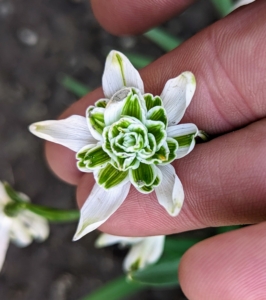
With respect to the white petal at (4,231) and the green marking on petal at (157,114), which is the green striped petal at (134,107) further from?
the white petal at (4,231)

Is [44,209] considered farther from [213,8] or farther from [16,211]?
[213,8]

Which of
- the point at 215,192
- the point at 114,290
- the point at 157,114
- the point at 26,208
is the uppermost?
the point at 157,114

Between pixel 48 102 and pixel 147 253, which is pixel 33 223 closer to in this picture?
pixel 147 253

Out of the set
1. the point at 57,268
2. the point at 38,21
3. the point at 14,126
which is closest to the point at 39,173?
the point at 14,126

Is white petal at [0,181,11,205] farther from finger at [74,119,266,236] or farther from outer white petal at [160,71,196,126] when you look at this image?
outer white petal at [160,71,196,126]

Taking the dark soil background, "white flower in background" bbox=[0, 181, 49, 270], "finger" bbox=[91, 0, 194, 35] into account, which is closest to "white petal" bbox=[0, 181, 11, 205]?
"white flower in background" bbox=[0, 181, 49, 270]

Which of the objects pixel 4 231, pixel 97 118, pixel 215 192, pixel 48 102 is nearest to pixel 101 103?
pixel 97 118
